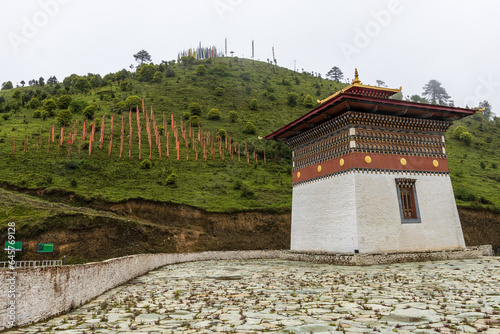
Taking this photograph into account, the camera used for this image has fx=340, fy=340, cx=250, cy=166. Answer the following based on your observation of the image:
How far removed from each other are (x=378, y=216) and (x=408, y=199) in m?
2.21

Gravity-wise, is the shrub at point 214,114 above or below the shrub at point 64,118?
above

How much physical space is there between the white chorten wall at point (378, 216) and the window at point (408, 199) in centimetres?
23

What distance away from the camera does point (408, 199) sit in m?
16.3

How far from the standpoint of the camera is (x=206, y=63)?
85.6m

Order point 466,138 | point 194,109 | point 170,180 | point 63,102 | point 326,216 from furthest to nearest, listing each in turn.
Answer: point 194,109, point 63,102, point 466,138, point 170,180, point 326,216

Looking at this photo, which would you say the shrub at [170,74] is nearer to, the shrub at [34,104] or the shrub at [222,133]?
the shrub at [34,104]

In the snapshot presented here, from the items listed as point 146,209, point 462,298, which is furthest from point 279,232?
point 462,298

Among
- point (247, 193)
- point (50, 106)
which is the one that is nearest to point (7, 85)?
point (50, 106)

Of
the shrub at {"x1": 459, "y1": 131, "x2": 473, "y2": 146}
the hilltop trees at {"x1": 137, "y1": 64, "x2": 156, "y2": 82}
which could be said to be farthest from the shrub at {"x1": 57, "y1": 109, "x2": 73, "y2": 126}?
the shrub at {"x1": 459, "y1": 131, "x2": 473, "y2": 146}

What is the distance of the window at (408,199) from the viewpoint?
52.6 ft

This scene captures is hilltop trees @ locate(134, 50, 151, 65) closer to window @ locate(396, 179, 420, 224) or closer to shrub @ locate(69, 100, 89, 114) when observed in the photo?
shrub @ locate(69, 100, 89, 114)

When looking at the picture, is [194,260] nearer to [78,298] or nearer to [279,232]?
[279,232]

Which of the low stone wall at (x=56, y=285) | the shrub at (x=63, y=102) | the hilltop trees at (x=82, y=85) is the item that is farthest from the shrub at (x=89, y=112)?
the low stone wall at (x=56, y=285)

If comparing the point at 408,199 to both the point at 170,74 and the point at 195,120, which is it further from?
the point at 170,74
